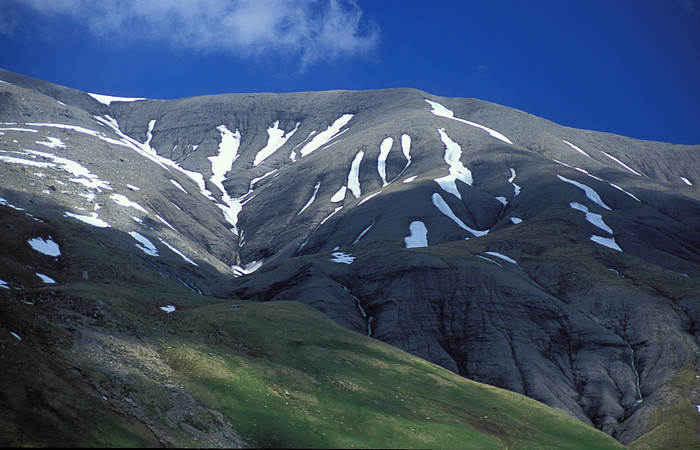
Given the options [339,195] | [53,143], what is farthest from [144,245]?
[339,195]

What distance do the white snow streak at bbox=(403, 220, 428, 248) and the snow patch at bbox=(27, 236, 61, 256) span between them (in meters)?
65.1

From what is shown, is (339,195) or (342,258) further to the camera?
(339,195)

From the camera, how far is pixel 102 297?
44156 millimetres

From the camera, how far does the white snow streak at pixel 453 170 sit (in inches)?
5812

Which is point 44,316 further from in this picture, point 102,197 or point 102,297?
point 102,197

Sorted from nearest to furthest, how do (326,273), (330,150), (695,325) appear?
(695,325)
(326,273)
(330,150)

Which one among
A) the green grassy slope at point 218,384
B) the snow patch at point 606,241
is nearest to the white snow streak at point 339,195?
the snow patch at point 606,241

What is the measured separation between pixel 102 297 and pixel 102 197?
87052 millimetres

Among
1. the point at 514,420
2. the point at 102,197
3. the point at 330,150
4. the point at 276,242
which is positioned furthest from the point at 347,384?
the point at 330,150

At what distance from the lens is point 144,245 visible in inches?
4242

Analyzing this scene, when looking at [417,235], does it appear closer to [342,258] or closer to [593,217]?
[342,258]

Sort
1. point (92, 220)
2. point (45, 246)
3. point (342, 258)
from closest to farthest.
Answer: point (45, 246), point (342, 258), point (92, 220)

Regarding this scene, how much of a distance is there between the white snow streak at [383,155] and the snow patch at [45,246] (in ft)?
360

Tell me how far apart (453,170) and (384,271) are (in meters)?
77.6
